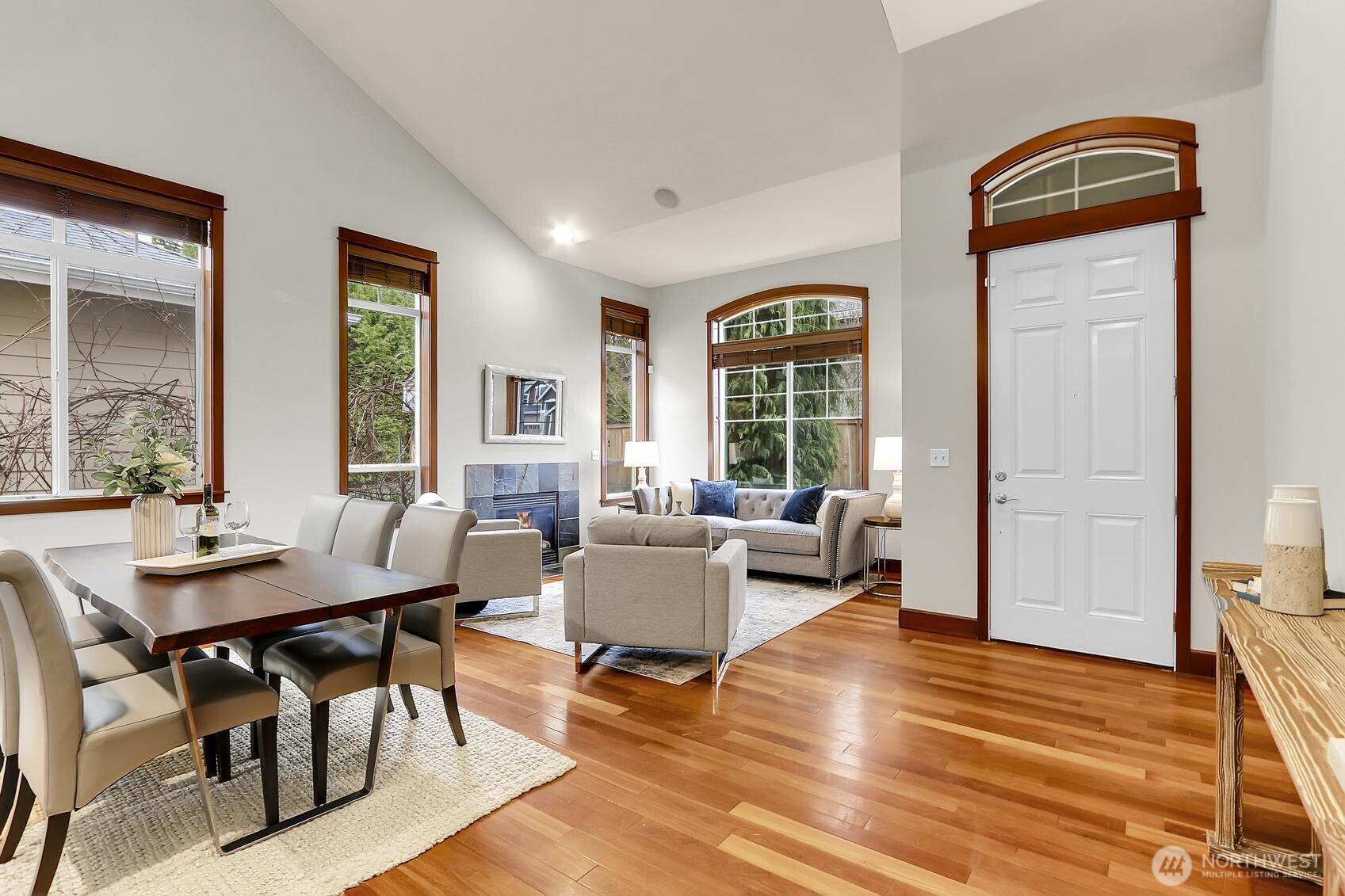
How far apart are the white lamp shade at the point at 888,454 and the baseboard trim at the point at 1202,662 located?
7.99 ft

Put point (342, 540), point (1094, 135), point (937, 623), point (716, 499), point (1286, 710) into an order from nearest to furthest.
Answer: point (1286, 710), point (342, 540), point (1094, 135), point (937, 623), point (716, 499)

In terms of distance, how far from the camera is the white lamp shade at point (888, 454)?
557 cm

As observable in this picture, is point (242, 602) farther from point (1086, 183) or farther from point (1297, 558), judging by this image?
point (1086, 183)

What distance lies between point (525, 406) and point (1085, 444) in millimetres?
4489

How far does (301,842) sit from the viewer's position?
1.96 meters

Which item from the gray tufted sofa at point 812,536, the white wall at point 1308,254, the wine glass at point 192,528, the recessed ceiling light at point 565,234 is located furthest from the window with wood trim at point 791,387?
the wine glass at point 192,528

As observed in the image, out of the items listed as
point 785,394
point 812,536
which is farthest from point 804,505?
point 785,394

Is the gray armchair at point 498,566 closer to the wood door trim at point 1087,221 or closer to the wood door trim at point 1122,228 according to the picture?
the wood door trim at point 1122,228

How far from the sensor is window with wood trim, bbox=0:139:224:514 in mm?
3598

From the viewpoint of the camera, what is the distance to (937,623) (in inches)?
162

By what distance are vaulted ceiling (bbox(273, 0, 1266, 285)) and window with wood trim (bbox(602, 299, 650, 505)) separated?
1.35 metres

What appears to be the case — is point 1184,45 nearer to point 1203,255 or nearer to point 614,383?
point 1203,255

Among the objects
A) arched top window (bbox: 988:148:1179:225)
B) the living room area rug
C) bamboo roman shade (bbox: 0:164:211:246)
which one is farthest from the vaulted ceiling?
the living room area rug

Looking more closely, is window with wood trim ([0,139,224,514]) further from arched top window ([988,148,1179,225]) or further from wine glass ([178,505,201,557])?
arched top window ([988,148,1179,225])
